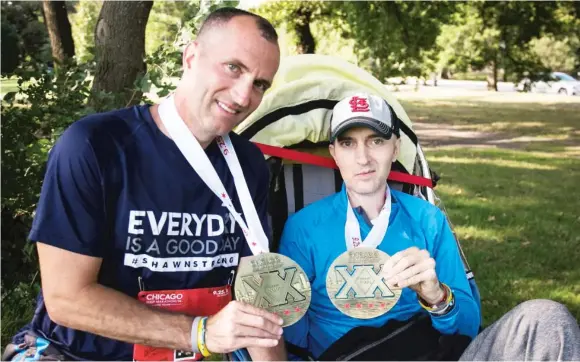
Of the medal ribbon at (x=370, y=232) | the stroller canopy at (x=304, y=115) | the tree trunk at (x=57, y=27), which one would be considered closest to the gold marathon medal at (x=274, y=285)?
the medal ribbon at (x=370, y=232)

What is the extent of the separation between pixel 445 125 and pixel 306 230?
47.9 feet

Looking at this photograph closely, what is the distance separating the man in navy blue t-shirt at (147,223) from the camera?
1.99 meters

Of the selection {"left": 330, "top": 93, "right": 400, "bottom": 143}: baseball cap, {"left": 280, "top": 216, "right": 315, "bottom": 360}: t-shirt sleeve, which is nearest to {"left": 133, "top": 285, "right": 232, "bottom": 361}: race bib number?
{"left": 280, "top": 216, "right": 315, "bottom": 360}: t-shirt sleeve

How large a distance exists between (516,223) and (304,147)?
4510 mm

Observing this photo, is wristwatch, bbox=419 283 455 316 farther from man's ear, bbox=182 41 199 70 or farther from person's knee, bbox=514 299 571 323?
man's ear, bbox=182 41 199 70

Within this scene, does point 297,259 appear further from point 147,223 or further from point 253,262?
point 147,223

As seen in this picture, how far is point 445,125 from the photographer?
16.6m

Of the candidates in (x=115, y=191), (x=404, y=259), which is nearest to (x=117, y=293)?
(x=115, y=191)

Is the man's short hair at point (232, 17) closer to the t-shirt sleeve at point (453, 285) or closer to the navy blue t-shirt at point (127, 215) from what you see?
the navy blue t-shirt at point (127, 215)

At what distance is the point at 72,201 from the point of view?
6.54ft

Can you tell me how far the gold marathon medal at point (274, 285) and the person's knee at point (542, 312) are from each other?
0.74 m

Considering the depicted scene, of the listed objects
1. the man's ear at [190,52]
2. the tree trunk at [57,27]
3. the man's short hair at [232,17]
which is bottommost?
the man's ear at [190,52]

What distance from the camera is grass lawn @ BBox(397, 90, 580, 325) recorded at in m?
5.20

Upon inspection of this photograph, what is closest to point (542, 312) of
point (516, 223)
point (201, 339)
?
point (201, 339)
